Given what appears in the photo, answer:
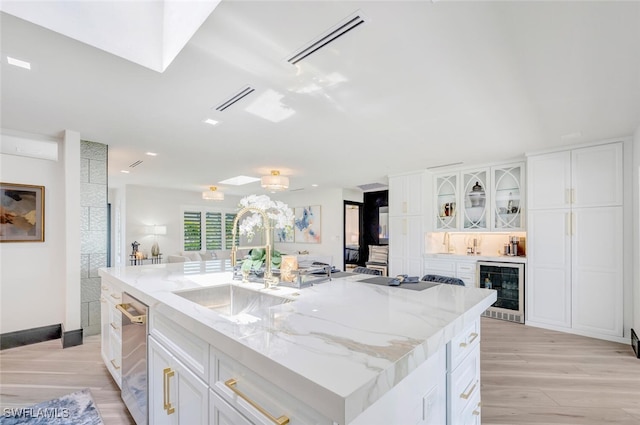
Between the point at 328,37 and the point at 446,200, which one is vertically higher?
the point at 328,37

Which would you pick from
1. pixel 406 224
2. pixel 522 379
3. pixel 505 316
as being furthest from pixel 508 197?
pixel 522 379

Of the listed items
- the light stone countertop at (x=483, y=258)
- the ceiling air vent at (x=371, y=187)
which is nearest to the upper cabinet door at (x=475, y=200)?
the light stone countertop at (x=483, y=258)

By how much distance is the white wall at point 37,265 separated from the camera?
3.43 m

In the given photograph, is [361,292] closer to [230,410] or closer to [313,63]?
[230,410]

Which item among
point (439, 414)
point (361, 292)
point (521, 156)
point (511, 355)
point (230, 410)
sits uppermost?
point (521, 156)

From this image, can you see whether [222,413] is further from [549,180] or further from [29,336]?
[549,180]

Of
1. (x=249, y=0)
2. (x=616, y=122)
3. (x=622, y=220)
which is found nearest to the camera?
(x=249, y=0)

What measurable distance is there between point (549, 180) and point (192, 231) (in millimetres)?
8074

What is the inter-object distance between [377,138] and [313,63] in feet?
5.80

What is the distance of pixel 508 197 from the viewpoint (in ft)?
15.5

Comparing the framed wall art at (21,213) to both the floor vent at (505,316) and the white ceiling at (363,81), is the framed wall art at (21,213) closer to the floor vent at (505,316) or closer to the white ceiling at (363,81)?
the white ceiling at (363,81)

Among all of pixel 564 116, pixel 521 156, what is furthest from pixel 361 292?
pixel 521 156

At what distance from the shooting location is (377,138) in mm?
3584

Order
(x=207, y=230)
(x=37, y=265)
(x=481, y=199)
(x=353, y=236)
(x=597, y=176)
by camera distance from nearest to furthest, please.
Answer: (x=37, y=265) → (x=597, y=176) → (x=481, y=199) → (x=207, y=230) → (x=353, y=236)
